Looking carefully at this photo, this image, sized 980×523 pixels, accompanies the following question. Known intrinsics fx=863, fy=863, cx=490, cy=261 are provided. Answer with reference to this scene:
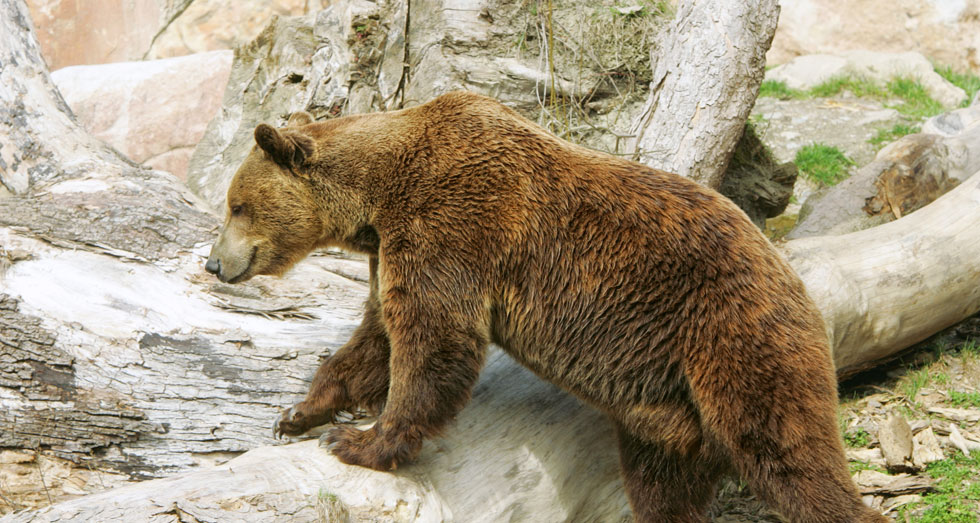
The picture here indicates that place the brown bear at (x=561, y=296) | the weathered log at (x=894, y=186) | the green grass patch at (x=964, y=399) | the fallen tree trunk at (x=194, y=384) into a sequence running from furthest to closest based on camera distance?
the weathered log at (x=894, y=186), the green grass patch at (x=964, y=399), the fallen tree trunk at (x=194, y=384), the brown bear at (x=561, y=296)

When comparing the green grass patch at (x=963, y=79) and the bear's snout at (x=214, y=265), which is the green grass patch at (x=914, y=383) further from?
the green grass patch at (x=963, y=79)

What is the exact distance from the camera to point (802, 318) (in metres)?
3.83

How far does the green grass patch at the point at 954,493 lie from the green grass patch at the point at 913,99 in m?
7.16

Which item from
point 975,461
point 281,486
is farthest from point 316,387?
point 975,461

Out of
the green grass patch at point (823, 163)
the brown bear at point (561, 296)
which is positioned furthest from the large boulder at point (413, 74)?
the green grass patch at point (823, 163)

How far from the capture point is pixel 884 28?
45.6 ft

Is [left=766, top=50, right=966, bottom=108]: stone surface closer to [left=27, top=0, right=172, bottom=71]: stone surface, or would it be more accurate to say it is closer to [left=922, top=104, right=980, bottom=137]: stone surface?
[left=922, top=104, right=980, bottom=137]: stone surface

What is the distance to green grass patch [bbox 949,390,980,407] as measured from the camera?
5.50m

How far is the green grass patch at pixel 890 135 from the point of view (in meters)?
10.3

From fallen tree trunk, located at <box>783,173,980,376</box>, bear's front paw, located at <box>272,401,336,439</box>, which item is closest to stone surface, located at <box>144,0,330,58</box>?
fallen tree trunk, located at <box>783,173,980,376</box>

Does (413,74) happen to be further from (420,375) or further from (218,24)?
(218,24)

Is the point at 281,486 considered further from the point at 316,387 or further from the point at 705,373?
the point at 705,373

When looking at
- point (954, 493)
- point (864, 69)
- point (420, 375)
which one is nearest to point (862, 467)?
point (954, 493)

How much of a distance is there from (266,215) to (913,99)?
10121mm
